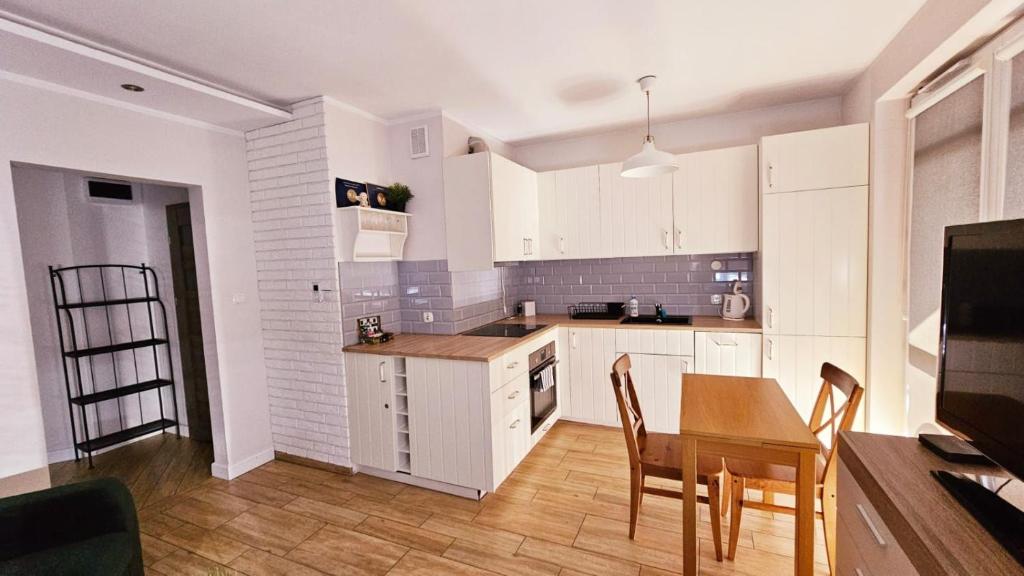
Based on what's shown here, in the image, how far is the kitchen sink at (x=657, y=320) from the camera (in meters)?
3.45

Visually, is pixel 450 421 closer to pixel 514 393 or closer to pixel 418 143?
pixel 514 393

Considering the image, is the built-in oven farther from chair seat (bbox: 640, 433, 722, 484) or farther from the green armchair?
the green armchair

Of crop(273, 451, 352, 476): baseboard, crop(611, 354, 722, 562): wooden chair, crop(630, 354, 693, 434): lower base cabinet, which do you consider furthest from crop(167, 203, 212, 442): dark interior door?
crop(630, 354, 693, 434): lower base cabinet

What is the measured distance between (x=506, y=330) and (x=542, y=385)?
515 mm

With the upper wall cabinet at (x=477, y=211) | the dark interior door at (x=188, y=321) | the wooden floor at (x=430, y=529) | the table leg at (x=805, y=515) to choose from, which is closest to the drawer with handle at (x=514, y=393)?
the wooden floor at (x=430, y=529)

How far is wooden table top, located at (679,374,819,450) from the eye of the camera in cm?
155

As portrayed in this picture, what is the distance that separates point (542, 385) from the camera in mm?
3113

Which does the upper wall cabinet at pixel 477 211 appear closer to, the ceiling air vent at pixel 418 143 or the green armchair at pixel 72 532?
the ceiling air vent at pixel 418 143

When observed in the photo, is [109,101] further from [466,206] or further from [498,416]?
[498,416]

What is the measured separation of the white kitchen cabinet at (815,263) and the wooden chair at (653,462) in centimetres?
140

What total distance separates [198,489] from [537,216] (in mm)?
3313

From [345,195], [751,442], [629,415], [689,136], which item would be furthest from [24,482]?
[689,136]

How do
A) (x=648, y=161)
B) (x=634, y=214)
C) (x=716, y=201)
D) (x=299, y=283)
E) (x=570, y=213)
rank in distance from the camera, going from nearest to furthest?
(x=648, y=161), (x=299, y=283), (x=716, y=201), (x=634, y=214), (x=570, y=213)

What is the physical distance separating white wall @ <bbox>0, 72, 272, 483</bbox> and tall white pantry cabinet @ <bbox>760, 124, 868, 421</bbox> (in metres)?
3.82
